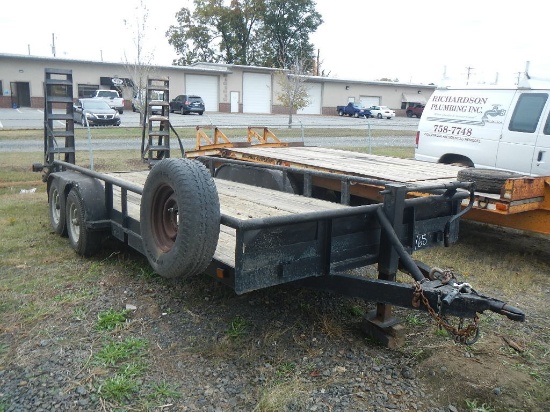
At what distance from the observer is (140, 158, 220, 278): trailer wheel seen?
125 inches

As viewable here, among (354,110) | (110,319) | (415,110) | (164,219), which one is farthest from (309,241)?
(415,110)

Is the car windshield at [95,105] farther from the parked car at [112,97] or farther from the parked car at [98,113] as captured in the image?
the parked car at [112,97]

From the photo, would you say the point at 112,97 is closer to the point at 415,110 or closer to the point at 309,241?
the point at 415,110

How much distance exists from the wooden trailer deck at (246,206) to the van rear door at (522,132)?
4.30 meters

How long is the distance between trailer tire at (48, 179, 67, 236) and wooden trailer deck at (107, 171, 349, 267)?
66 centimetres

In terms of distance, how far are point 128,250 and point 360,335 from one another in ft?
10.1

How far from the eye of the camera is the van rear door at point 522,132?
25.0 feet

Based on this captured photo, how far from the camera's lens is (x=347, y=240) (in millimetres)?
3660

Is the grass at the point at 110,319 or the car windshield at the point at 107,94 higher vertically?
the car windshield at the point at 107,94

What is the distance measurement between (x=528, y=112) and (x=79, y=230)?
21.2 ft

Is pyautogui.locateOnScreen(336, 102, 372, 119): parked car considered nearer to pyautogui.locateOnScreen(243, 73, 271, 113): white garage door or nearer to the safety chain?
pyautogui.locateOnScreen(243, 73, 271, 113): white garage door

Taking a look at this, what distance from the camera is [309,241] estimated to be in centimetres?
347

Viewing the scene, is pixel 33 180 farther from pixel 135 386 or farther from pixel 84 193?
pixel 135 386

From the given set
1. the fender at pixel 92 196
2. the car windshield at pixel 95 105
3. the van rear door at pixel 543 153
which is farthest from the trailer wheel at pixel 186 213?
the car windshield at pixel 95 105
